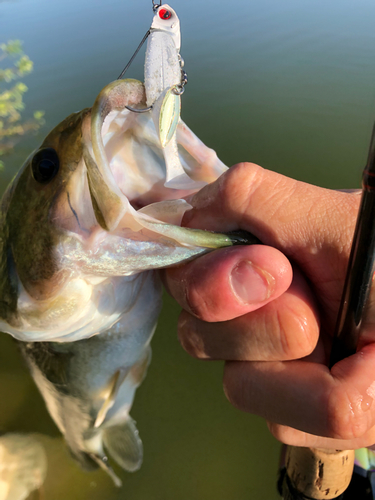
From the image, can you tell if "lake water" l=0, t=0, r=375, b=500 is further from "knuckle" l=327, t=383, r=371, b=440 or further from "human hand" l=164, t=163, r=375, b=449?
"knuckle" l=327, t=383, r=371, b=440

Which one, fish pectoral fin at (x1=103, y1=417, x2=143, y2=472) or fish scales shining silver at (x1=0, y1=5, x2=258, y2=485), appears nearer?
fish scales shining silver at (x1=0, y1=5, x2=258, y2=485)

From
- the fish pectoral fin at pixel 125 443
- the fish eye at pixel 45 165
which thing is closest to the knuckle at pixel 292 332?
the fish eye at pixel 45 165

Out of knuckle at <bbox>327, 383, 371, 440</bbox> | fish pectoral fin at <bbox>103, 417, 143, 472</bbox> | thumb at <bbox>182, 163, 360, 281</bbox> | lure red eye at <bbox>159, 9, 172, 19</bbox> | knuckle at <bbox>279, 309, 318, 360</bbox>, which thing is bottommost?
fish pectoral fin at <bbox>103, 417, 143, 472</bbox>

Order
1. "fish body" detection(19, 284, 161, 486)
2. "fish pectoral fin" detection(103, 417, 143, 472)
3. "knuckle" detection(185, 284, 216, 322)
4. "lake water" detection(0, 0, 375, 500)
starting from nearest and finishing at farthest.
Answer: "knuckle" detection(185, 284, 216, 322) < "fish body" detection(19, 284, 161, 486) < "fish pectoral fin" detection(103, 417, 143, 472) < "lake water" detection(0, 0, 375, 500)

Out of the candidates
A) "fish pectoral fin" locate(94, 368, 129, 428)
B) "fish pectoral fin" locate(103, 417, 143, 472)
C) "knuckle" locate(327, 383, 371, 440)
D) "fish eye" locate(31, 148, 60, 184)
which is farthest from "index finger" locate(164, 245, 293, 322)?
"fish pectoral fin" locate(103, 417, 143, 472)

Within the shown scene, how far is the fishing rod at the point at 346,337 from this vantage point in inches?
26.1

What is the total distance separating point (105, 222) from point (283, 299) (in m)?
0.52

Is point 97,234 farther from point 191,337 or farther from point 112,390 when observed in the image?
point 112,390

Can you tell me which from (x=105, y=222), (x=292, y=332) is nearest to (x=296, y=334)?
(x=292, y=332)

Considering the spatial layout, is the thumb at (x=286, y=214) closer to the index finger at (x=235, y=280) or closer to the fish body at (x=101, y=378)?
the index finger at (x=235, y=280)

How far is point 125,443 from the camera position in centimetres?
192

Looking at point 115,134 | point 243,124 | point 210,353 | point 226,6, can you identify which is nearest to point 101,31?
point 226,6

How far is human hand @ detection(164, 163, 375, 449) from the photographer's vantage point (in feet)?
2.84

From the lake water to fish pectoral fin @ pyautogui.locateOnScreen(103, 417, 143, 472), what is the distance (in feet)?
0.91
